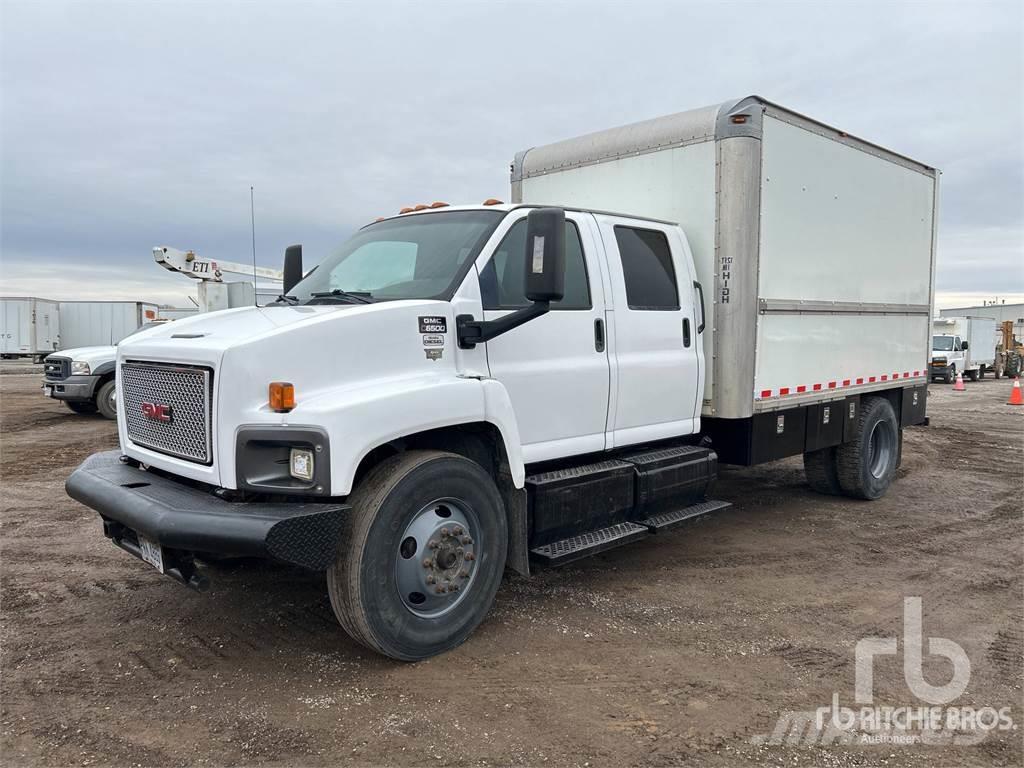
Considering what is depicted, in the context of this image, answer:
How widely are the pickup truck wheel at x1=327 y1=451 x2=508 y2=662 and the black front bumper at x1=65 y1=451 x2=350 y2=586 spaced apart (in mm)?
→ 161

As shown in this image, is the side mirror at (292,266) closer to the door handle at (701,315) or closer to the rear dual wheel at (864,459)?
the door handle at (701,315)

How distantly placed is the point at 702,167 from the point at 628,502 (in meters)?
2.56

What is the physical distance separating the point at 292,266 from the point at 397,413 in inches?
98.8

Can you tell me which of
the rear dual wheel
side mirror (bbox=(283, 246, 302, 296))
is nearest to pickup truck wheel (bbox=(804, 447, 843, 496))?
the rear dual wheel

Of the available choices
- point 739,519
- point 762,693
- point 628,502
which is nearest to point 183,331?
point 628,502

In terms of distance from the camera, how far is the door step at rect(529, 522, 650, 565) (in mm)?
4426

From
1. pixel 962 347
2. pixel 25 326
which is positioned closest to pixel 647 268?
pixel 962 347

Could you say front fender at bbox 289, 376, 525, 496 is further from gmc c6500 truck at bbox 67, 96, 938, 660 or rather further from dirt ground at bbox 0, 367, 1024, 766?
dirt ground at bbox 0, 367, 1024, 766

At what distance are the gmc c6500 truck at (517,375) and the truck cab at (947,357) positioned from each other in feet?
80.9

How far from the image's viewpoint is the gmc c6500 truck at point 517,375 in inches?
138

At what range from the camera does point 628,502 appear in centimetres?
496

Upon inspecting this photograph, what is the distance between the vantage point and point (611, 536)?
4.77m

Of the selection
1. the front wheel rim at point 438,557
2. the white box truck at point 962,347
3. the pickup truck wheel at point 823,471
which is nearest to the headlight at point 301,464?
the front wheel rim at point 438,557

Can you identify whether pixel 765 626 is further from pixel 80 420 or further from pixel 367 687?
pixel 80 420
